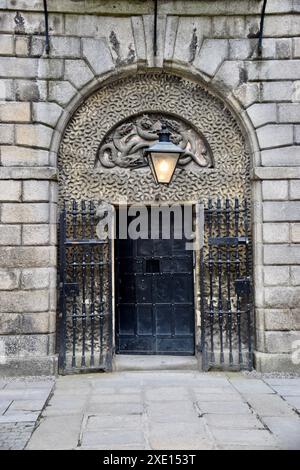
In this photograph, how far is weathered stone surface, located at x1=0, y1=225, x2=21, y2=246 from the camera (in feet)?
17.9

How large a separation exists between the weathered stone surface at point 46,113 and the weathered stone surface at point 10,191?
84 centimetres

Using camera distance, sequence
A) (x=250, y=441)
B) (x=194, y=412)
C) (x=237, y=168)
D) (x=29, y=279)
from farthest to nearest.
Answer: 1. (x=237, y=168)
2. (x=29, y=279)
3. (x=194, y=412)
4. (x=250, y=441)

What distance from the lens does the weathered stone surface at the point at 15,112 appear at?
554 centimetres

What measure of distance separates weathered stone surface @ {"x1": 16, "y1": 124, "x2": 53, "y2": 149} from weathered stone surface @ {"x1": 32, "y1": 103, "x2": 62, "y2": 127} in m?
0.08

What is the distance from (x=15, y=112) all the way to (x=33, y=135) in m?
0.36

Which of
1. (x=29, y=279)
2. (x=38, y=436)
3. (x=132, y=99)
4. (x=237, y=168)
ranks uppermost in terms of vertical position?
(x=132, y=99)

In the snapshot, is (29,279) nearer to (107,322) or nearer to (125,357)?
(107,322)

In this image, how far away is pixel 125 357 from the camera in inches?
236

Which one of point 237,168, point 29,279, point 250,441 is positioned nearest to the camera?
point 250,441

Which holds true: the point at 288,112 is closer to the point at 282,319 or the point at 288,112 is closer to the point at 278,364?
Answer: the point at 282,319

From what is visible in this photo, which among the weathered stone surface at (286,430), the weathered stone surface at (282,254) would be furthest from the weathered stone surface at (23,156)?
the weathered stone surface at (286,430)

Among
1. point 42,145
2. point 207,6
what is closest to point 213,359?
point 42,145

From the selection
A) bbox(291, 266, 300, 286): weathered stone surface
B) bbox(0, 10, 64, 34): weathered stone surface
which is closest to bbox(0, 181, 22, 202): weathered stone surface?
bbox(0, 10, 64, 34): weathered stone surface

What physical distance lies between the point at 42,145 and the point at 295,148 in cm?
318
